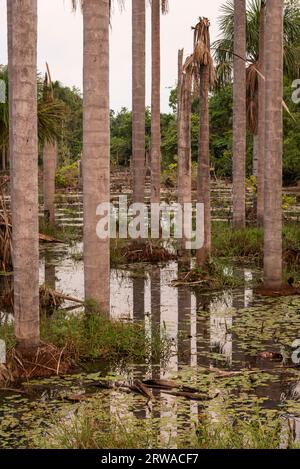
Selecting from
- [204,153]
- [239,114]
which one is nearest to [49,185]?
[239,114]

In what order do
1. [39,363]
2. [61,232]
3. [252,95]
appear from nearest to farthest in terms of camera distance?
[39,363] < [61,232] < [252,95]

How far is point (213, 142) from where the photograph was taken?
44375mm

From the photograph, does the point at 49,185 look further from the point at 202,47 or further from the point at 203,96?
the point at 202,47

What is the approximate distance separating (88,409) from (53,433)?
2.62ft

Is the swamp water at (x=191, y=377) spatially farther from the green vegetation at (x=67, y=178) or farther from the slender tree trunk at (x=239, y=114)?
the green vegetation at (x=67, y=178)

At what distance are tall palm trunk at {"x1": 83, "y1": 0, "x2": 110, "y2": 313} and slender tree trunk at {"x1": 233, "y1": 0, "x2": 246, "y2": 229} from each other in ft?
36.9

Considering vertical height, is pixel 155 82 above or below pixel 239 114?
above

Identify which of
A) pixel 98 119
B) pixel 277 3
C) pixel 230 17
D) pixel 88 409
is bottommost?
pixel 88 409

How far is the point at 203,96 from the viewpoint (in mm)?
15242

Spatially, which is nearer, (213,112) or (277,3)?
(277,3)

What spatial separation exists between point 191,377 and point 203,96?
7641 mm

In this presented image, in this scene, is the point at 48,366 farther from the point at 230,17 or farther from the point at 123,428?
the point at 230,17

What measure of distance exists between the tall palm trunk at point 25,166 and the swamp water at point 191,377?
79 centimetres

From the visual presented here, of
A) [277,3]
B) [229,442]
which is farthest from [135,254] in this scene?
[229,442]
